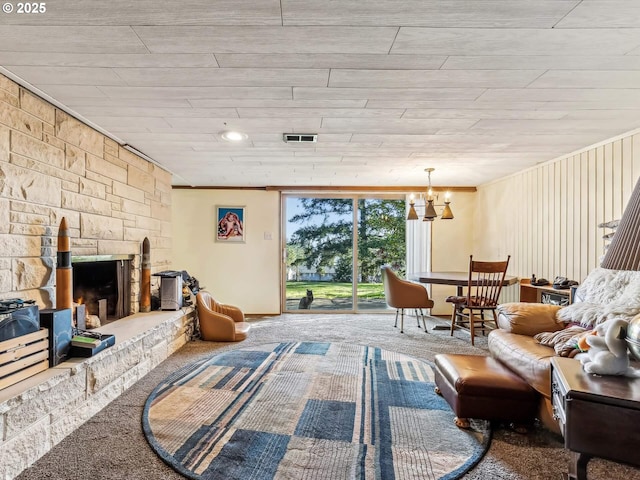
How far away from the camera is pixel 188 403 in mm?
2467

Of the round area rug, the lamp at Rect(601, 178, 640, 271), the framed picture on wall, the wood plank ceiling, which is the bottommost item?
the round area rug

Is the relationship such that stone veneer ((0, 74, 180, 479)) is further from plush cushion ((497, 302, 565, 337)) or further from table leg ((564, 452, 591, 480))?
plush cushion ((497, 302, 565, 337))

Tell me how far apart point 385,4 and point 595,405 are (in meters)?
1.67

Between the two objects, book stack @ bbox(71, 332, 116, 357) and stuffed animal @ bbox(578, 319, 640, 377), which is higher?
stuffed animal @ bbox(578, 319, 640, 377)

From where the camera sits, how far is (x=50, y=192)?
246 centimetres

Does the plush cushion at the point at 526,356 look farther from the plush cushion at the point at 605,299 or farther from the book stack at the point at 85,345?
the book stack at the point at 85,345

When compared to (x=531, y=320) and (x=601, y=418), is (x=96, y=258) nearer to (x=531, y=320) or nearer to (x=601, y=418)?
(x=601, y=418)

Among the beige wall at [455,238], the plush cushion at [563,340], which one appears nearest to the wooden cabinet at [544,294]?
the plush cushion at [563,340]

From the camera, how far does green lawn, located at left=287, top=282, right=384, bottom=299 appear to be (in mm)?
6098

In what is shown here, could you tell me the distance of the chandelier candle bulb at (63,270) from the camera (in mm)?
2326

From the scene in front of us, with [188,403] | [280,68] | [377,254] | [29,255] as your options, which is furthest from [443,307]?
[29,255]

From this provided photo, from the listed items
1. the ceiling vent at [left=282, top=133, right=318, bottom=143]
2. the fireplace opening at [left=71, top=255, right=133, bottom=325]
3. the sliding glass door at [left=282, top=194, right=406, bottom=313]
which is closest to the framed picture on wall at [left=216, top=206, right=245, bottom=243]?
the sliding glass door at [left=282, top=194, right=406, bottom=313]

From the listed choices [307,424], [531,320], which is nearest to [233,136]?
[307,424]

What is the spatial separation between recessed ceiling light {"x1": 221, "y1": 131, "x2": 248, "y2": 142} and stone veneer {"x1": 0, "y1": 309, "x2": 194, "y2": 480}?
1777 mm
